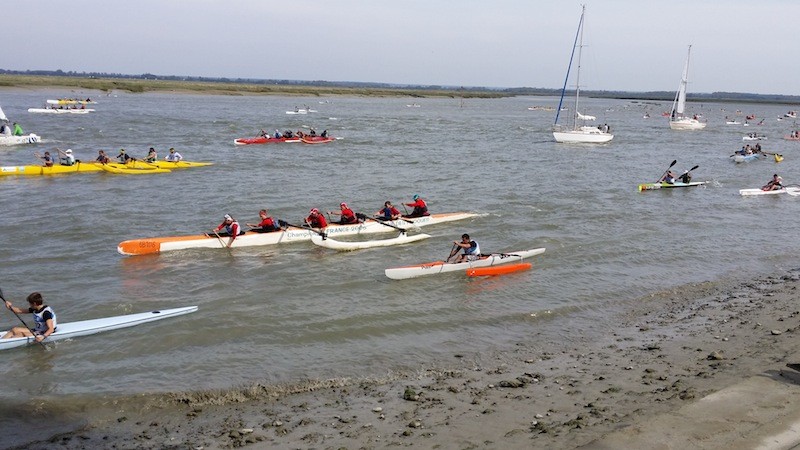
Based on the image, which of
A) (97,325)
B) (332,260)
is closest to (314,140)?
(332,260)

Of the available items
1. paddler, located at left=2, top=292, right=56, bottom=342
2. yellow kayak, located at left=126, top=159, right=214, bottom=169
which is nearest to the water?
paddler, located at left=2, top=292, right=56, bottom=342

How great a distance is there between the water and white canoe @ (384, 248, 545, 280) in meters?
0.25

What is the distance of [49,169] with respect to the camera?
103ft

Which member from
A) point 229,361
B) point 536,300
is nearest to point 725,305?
point 536,300

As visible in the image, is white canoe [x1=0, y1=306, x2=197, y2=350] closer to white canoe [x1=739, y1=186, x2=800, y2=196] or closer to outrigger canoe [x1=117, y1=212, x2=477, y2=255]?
outrigger canoe [x1=117, y1=212, x2=477, y2=255]

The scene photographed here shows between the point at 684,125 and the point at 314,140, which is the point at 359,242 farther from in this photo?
the point at 684,125

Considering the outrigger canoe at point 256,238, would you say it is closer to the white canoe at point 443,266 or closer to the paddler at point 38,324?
the white canoe at point 443,266

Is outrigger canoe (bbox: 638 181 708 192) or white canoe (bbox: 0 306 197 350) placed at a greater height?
outrigger canoe (bbox: 638 181 708 192)

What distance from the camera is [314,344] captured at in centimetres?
1292

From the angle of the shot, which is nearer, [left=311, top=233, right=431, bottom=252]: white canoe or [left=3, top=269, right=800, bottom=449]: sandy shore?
[left=3, top=269, right=800, bottom=449]: sandy shore

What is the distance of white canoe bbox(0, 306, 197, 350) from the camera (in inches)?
488

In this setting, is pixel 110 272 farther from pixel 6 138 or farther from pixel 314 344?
pixel 6 138

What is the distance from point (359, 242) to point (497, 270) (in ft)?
17.0

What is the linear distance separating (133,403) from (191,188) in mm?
20885
